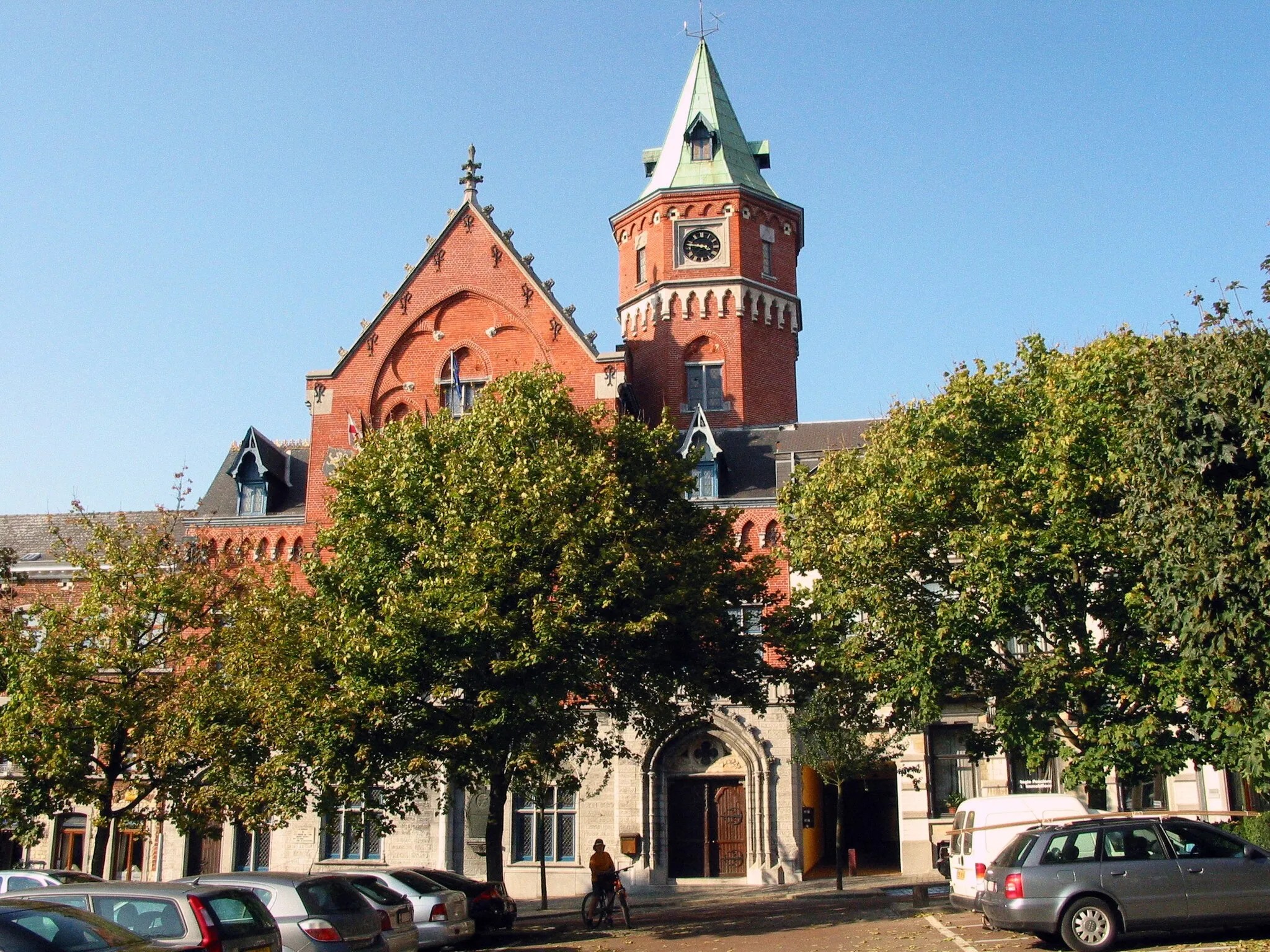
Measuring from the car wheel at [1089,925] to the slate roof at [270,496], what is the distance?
26928mm

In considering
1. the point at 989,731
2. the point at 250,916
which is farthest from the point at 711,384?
the point at 250,916

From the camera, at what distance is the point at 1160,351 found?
61.9 feet

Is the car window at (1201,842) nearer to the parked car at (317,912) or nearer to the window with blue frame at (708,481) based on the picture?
the parked car at (317,912)

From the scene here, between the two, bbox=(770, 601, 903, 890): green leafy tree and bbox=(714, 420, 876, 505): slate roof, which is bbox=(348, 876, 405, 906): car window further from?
bbox=(714, 420, 876, 505): slate roof

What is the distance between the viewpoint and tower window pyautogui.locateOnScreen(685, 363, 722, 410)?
138ft

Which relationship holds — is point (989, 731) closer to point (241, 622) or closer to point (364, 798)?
point (364, 798)

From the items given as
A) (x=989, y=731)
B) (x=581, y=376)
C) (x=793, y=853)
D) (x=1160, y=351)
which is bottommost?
(x=793, y=853)

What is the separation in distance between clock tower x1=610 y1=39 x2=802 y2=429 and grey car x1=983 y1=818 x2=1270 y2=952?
25489 mm

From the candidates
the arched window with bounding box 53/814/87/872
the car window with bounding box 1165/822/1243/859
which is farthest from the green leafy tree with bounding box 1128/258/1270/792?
the arched window with bounding box 53/814/87/872

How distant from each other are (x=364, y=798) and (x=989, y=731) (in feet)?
41.6

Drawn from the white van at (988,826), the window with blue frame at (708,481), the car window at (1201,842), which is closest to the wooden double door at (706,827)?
the window with blue frame at (708,481)


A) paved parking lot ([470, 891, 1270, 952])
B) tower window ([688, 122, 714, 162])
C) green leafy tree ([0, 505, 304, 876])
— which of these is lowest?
paved parking lot ([470, 891, 1270, 952])

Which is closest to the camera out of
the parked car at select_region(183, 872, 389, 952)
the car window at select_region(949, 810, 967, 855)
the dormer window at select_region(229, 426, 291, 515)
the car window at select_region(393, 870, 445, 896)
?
the parked car at select_region(183, 872, 389, 952)

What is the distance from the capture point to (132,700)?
26.6m
